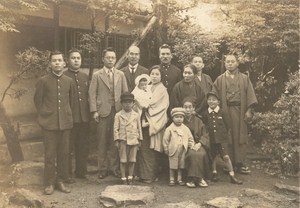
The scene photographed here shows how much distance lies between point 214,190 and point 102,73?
2552 mm

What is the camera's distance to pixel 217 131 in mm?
6371

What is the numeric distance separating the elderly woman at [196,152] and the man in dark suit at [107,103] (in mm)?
1110

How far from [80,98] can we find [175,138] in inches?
63.4

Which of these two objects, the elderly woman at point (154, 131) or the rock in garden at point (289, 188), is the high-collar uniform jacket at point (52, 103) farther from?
the rock in garden at point (289, 188)

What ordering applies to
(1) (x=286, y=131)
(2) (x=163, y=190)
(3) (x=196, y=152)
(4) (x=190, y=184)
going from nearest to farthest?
(2) (x=163, y=190), (4) (x=190, y=184), (3) (x=196, y=152), (1) (x=286, y=131)

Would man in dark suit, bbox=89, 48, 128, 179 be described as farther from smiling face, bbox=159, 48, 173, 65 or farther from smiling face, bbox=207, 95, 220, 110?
smiling face, bbox=207, 95, 220, 110

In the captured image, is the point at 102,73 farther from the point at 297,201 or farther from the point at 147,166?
the point at 297,201

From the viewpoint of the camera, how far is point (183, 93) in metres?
6.56

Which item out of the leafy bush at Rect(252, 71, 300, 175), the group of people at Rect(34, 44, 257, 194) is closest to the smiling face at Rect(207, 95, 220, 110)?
the group of people at Rect(34, 44, 257, 194)

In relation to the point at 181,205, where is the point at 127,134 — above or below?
above

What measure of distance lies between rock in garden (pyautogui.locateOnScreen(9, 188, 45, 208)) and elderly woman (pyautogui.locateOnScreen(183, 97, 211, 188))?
223cm

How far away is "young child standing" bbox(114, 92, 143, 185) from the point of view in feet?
19.6

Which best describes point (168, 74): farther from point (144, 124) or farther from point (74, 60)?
point (74, 60)

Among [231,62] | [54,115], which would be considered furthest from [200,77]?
[54,115]
